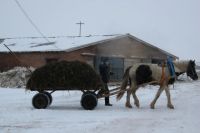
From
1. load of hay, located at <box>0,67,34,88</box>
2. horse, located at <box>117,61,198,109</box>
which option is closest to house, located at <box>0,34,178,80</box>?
load of hay, located at <box>0,67,34,88</box>

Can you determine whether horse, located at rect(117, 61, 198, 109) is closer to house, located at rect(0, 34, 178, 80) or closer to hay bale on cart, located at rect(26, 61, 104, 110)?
hay bale on cart, located at rect(26, 61, 104, 110)

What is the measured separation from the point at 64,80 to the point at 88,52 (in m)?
19.5

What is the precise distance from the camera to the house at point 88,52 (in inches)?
1355

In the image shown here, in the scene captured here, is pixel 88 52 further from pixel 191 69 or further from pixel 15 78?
pixel 191 69

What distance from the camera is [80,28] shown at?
62750 millimetres

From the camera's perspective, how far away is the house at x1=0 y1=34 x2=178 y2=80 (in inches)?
1355

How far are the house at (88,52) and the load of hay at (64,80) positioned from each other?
17.1 meters

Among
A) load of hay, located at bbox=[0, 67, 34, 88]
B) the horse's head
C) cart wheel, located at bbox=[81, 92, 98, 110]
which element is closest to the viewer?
cart wheel, located at bbox=[81, 92, 98, 110]

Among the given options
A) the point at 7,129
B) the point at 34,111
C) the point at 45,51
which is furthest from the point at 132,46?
the point at 7,129

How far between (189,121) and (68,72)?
17.4 ft

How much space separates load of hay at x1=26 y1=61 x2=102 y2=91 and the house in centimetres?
1709

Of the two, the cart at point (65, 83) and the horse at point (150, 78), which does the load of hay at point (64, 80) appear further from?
the horse at point (150, 78)

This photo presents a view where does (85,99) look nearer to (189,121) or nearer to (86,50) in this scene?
(189,121)

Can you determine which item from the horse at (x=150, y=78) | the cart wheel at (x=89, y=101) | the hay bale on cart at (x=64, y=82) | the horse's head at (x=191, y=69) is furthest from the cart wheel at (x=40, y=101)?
the horse's head at (x=191, y=69)
